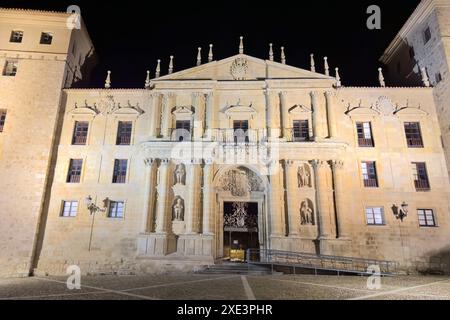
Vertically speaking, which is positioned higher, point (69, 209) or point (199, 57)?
point (199, 57)

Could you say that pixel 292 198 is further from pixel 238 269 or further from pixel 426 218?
pixel 426 218

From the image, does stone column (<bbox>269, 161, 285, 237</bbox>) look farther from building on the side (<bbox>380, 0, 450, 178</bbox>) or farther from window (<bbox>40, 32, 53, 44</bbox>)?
window (<bbox>40, 32, 53, 44</bbox>)

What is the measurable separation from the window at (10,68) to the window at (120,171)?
10442mm

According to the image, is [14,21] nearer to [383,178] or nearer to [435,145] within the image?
[383,178]

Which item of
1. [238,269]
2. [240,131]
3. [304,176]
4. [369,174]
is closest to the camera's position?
[238,269]

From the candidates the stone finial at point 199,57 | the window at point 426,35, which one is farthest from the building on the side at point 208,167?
the window at point 426,35

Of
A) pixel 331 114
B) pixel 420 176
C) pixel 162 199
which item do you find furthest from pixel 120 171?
pixel 420 176

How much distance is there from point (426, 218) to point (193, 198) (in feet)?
50.1

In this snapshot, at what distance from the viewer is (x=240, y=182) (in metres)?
22.0

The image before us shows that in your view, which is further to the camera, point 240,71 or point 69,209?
point 240,71

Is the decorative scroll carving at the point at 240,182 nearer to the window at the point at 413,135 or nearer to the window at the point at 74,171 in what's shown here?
the window at the point at 74,171

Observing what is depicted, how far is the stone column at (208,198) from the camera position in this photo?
A: 65.2ft

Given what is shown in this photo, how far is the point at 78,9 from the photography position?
25031mm

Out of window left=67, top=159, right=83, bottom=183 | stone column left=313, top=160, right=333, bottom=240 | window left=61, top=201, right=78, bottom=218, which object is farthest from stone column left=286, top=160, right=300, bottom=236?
window left=67, top=159, right=83, bottom=183
